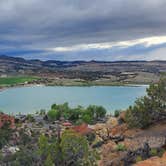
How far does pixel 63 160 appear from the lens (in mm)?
30141

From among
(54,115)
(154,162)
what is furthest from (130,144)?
(54,115)

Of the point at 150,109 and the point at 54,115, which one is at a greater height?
the point at 150,109

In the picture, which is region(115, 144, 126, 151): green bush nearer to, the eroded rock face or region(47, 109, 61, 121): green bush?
the eroded rock face

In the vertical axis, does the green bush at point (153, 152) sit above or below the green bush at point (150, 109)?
below

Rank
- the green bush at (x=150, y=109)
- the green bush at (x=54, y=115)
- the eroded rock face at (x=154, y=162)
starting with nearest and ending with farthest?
the eroded rock face at (x=154, y=162), the green bush at (x=150, y=109), the green bush at (x=54, y=115)

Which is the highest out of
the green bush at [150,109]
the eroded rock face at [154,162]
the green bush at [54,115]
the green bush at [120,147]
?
the green bush at [150,109]

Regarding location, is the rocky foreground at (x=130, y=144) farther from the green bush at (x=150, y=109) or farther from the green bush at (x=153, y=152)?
the green bush at (x=150, y=109)

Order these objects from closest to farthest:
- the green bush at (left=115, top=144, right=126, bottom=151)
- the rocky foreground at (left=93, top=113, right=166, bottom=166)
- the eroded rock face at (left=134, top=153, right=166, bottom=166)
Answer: the eroded rock face at (left=134, top=153, right=166, bottom=166)
the rocky foreground at (left=93, top=113, right=166, bottom=166)
the green bush at (left=115, top=144, right=126, bottom=151)

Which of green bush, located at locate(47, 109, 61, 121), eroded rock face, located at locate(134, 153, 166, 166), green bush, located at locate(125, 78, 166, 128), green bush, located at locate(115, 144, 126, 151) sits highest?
green bush, located at locate(125, 78, 166, 128)

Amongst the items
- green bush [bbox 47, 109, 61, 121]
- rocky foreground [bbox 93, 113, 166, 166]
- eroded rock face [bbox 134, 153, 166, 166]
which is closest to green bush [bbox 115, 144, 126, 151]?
rocky foreground [bbox 93, 113, 166, 166]

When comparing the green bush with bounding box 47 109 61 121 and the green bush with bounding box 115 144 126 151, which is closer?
the green bush with bounding box 115 144 126 151

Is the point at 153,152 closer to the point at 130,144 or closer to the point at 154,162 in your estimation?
the point at 154,162

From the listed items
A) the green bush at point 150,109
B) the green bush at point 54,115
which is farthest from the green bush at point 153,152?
the green bush at point 54,115

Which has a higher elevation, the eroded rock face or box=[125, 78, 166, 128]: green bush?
box=[125, 78, 166, 128]: green bush
